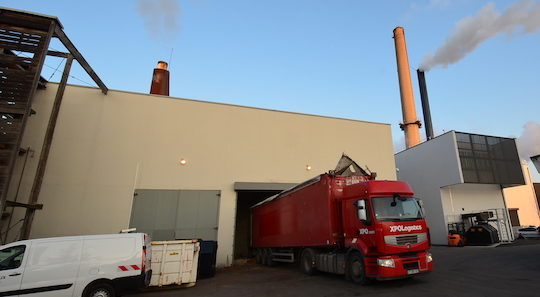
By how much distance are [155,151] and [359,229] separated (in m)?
11.8

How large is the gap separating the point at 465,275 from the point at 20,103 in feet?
58.6

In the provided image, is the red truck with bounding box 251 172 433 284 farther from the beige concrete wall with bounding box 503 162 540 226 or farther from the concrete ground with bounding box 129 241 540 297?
the beige concrete wall with bounding box 503 162 540 226

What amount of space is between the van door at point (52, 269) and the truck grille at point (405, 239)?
836cm

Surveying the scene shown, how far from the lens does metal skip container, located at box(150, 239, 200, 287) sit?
9.59 m

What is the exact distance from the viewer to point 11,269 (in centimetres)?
680

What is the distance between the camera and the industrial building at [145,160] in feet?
44.4

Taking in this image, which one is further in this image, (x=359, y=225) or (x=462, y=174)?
(x=462, y=174)

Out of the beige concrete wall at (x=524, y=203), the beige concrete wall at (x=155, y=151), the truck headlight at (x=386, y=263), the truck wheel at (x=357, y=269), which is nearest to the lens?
the truck headlight at (x=386, y=263)

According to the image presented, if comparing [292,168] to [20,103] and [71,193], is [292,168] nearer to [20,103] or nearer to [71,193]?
[71,193]

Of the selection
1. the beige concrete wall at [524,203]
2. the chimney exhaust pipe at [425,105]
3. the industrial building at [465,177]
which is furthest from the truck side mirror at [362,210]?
the beige concrete wall at [524,203]

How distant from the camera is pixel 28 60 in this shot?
11.7 m

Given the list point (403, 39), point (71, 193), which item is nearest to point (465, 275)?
point (71, 193)

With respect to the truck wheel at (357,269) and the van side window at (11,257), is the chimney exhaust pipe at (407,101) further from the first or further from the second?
the van side window at (11,257)

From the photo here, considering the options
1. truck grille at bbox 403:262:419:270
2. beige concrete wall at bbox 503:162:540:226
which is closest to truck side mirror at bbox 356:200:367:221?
truck grille at bbox 403:262:419:270
